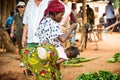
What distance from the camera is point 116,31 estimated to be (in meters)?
31.0

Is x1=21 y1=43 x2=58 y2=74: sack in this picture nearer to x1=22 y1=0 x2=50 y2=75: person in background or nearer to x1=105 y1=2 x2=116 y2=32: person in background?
x1=22 y1=0 x2=50 y2=75: person in background

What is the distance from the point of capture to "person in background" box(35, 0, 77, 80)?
5.05 meters

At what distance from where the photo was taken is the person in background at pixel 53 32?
5.05 metres

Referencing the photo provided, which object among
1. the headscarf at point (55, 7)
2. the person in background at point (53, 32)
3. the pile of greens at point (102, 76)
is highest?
the headscarf at point (55, 7)

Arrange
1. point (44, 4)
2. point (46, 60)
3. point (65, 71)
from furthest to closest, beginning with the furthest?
point (65, 71)
point (44, 4)
point (46, 60)

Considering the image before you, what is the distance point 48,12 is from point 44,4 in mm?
1793

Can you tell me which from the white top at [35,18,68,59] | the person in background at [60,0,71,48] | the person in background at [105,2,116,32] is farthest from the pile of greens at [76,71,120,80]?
the person in background at [105,2,116,32]

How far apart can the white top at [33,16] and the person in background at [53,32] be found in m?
1.73

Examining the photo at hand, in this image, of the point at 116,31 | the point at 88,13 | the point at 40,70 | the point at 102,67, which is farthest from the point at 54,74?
the point at 116,31

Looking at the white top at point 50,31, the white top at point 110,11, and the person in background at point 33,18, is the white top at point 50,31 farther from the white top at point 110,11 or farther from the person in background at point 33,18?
the white top at point 110,11

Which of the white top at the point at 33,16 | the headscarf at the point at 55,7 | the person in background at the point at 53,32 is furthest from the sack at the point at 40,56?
the white top at the point at 33,16

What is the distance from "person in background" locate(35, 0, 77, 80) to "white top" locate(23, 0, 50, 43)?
173cm

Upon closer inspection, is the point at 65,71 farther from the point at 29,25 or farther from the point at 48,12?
the point at 48,12

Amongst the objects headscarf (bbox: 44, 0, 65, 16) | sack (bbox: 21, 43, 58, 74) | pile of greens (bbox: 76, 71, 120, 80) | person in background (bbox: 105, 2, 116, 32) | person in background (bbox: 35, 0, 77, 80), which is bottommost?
pile of greens (bbox: 76, 71, 120, 80)
